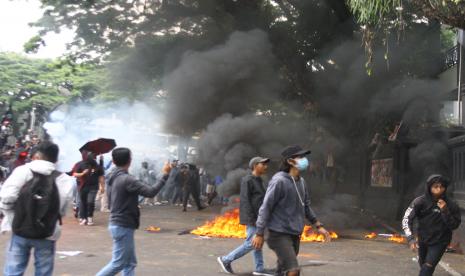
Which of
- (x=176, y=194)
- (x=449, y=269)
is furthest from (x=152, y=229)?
(x=176, y=194)

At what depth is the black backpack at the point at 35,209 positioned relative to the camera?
4.00 meters

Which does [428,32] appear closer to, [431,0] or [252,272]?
[431,0]

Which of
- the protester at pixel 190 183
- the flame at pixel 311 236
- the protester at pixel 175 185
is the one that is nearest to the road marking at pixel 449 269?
the flame at pixel 311 236

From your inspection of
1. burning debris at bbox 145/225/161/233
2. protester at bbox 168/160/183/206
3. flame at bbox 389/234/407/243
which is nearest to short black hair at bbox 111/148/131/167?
burning debris at bbox 145/225/161/233

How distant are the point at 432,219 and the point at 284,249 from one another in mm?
1608

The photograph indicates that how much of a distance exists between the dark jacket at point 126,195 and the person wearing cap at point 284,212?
1.00m

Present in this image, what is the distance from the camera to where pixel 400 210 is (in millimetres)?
14922

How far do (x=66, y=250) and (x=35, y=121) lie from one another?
20550 millimetres

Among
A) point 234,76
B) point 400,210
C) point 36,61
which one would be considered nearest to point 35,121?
point 36,61

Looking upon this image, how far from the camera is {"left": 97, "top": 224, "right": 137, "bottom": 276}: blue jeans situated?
15.7 ft

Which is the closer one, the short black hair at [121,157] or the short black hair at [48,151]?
the short black hair at [48,151]

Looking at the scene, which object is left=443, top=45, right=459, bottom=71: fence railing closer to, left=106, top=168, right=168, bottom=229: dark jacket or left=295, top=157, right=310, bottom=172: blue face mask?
left=295, top=157, right=310, bottom=172: blue face mask

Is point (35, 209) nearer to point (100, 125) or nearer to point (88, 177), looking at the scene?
point (88, 177)

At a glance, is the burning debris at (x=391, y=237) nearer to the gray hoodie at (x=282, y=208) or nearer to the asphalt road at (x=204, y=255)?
the asphalt road at (x=204, y=255)
